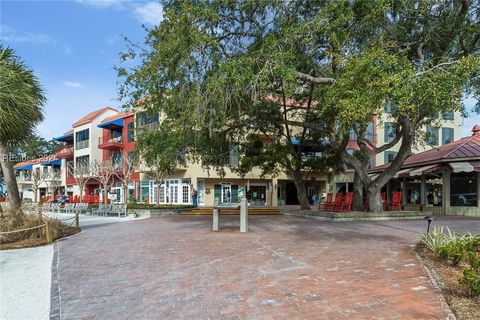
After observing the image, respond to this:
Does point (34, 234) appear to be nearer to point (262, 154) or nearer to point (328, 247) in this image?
point (328, 247)

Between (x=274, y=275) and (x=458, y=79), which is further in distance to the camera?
(x=458, y=79)

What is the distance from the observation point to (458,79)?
26.5ft

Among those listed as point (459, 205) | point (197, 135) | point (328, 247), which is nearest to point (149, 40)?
point (197, 135)

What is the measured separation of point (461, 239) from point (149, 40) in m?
11.1

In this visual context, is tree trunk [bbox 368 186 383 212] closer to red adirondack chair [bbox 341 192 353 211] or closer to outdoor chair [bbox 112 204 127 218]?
red adirondack chair [bbox 341 192 353 211]

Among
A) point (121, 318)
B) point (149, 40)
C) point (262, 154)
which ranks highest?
point (149, 40)

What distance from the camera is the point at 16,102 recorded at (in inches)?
444

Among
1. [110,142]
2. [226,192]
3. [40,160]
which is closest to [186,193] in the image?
[226,192]

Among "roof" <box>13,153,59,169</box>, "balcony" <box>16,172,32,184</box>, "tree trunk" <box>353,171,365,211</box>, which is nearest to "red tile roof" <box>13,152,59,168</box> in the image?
"roof" <box>13,153,59,169</box>

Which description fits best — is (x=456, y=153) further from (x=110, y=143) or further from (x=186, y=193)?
(x=110, y=143)

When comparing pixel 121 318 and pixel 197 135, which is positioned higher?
pixel 197 135

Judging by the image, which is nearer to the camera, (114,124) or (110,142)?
(114,124)

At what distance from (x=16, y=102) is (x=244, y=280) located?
8252mm

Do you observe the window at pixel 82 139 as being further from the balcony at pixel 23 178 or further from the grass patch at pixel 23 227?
the grass patch at pixel 23 227
